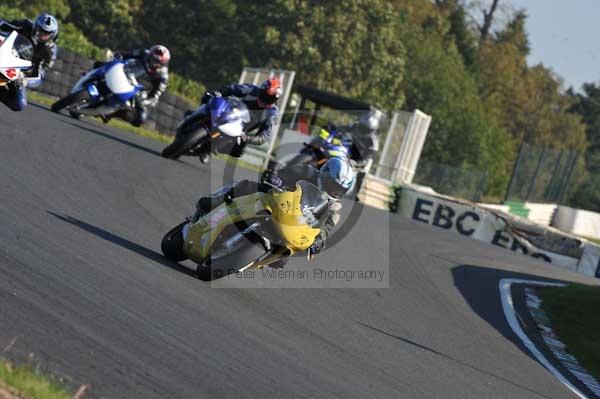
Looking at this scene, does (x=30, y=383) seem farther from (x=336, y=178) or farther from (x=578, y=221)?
(x=578, y=221)

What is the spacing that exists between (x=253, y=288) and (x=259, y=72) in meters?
19.3

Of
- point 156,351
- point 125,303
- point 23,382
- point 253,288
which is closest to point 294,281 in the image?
point 253,288

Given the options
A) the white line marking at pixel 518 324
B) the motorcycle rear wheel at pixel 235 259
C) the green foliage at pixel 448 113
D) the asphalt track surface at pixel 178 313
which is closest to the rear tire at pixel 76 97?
the asphalt track surface at pixel 178 313

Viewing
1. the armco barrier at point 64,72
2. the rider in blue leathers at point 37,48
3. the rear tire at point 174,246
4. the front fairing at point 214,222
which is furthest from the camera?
the armco barrier at point 64,72

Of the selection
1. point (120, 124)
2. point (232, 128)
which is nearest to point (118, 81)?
point (232, 128)

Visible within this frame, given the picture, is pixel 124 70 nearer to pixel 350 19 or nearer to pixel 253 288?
pixel 253 288

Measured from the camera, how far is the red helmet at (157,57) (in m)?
16.7

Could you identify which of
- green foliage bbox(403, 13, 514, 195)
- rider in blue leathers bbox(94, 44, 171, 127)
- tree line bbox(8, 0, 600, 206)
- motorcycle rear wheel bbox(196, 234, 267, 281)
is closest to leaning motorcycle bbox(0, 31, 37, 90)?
rider in blue leathers bbox(94, 44, 171, 127)

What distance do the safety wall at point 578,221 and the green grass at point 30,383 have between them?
128 ft

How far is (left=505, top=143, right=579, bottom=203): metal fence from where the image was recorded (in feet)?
122

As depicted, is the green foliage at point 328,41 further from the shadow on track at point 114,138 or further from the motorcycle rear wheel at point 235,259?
the motorcycle rear wheel at point 235,259

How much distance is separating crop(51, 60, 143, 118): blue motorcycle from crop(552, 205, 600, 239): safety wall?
94.3 feet

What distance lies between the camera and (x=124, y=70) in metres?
16.5

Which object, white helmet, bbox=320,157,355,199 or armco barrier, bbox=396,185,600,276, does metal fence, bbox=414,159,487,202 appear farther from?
white helmet, bbox=320,157,355,199
